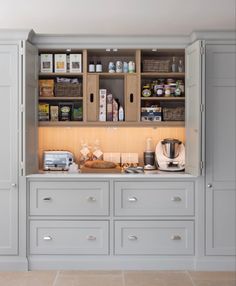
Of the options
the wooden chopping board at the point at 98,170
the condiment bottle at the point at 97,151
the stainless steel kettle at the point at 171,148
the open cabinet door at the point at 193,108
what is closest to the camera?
the open cabinet door at the point at 193,108

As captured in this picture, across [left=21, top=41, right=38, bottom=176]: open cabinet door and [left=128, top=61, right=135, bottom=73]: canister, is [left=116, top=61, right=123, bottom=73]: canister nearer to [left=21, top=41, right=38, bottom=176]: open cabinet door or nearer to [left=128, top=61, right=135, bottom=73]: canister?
[left=128, top=61, right=135, bottom=73]: canister

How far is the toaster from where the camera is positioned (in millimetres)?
5254

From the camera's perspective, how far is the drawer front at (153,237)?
15.6 ft

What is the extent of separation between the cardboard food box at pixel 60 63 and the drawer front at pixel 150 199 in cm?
130

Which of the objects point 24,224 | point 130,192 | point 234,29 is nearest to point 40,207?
point 24,224

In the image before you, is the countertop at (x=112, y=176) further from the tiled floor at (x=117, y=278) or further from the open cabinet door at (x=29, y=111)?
the tiled floor at (x=117, y=278)

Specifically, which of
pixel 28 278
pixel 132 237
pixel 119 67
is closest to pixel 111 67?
pixel 119 67

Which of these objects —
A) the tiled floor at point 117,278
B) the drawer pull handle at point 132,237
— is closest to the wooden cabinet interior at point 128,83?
the drawer pull handle at point 132,237

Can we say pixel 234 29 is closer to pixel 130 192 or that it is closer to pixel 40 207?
pixel 130 192

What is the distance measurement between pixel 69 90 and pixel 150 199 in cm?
138

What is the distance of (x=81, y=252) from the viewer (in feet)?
15.6

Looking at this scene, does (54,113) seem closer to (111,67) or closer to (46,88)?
(46,88)

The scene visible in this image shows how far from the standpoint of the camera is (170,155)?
17.2ft

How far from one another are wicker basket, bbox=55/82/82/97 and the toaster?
606mm
